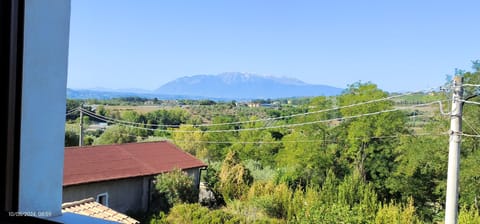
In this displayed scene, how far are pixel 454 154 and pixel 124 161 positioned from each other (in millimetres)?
4639

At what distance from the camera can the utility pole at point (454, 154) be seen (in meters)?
2.44

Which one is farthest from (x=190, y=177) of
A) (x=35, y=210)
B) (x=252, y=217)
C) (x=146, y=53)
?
(x=35, y=210)

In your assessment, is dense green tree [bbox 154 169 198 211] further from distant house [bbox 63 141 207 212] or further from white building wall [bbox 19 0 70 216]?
white building wall [bbox 19 0 70 216]

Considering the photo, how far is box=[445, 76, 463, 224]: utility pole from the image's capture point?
2441 mm

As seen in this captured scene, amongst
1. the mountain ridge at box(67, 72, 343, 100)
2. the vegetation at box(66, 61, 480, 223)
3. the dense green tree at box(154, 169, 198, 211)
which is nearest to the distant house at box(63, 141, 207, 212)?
the dense green tree at box(154, 169, 198, 211)

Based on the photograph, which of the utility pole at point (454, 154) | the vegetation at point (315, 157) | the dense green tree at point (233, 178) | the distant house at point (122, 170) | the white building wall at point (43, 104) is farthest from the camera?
the dense green tree at point (233, 178)

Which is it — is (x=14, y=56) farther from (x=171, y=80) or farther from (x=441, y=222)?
(x=441, y=222)

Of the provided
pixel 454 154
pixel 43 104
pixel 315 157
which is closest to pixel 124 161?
pixel 315 157

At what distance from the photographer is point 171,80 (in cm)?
418

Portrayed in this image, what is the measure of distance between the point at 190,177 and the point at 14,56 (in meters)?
5.45

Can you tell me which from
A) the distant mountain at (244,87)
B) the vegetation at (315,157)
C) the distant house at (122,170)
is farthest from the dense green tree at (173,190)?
the distant mountain at (244,87)

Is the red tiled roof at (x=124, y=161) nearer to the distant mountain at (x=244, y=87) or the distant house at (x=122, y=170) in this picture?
the distant house at (x=122, y=170)

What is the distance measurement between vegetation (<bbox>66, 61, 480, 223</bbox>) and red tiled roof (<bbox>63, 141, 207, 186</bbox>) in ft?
1.04

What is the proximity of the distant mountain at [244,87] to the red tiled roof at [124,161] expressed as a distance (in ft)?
5.15
